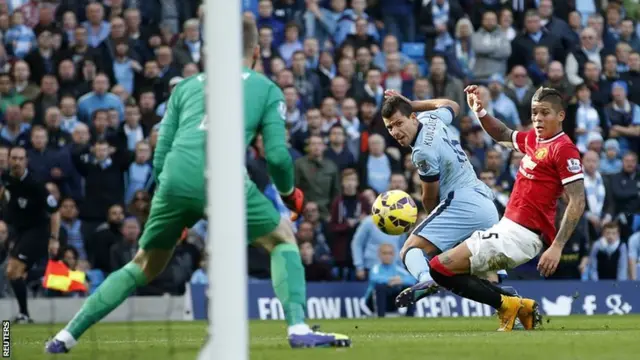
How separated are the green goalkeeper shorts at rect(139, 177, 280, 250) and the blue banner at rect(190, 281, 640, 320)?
9564mm

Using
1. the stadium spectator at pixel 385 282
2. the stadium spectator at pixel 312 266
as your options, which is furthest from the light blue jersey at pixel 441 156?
the stadium spectator at pixel 312 266

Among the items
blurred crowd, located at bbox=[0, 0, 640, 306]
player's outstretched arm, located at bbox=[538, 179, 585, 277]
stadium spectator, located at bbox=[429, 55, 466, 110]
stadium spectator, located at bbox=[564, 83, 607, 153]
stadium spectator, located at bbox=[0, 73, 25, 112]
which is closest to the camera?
player's outstretched arm, located at bbox=[538, 179, 585, 277]

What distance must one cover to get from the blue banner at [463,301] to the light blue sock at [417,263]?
5703 mm

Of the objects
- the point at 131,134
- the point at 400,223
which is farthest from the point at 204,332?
the point at 131,134

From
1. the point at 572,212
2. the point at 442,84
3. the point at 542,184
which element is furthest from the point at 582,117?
the point at 572,212

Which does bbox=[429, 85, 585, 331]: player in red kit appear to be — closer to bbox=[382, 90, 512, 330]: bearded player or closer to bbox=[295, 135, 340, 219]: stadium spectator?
bbox=[382, 90, 512, 330]: bearded player

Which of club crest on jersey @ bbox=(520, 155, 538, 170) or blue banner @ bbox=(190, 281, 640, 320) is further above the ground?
club crest on jersey @ bbox=(520, 155, 538, 170)

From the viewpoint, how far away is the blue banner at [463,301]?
19.2m

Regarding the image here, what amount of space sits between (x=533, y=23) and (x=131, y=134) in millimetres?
Answer: 7185

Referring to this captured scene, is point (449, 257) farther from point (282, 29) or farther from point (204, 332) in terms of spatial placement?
point (282, 29)

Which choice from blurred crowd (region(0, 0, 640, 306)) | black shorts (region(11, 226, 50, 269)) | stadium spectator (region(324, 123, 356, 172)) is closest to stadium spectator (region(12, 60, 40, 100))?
blurred crowd (region(0, 0, 640, 306))

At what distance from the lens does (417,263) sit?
44.2 feet

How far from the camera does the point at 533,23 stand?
919 inches

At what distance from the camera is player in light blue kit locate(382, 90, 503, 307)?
13.2m
